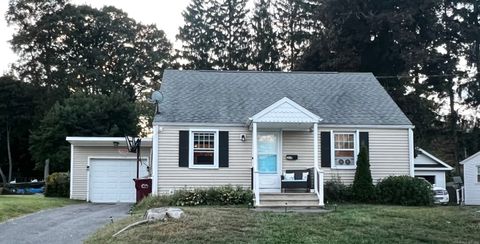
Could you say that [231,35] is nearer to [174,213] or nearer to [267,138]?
[267,138]

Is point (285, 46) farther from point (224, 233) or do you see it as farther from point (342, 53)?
point (224, 233)

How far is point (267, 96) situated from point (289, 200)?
18.3ft

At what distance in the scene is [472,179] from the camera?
112ft

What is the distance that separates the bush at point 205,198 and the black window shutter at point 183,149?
133 centimetres

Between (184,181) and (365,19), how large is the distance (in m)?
21.8

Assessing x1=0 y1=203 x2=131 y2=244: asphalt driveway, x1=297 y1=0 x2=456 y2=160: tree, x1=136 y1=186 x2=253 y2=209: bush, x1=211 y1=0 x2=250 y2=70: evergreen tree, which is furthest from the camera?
x1=211 y1=0 x2=250 y2=70: evergreen tree

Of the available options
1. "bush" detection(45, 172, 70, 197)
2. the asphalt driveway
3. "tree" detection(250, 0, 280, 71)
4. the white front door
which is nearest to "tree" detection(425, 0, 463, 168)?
"tree" detection(250, 0, 280, 71)

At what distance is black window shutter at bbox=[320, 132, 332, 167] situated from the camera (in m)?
19.6

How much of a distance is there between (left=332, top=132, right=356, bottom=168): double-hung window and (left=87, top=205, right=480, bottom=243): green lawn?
218 inches

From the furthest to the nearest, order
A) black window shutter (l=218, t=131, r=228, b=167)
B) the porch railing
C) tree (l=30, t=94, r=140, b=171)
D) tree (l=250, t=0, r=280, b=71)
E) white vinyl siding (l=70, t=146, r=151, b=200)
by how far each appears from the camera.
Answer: tree (l=250, t=0, r=280, b=71), tree (l=30, t=94, r=140, b=171), white vinyl siding (l=70, t=146, r=151, b=200), black window shutter (l=218, t=131, r=228, b=167), the porch railing

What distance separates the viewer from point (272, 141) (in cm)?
1948

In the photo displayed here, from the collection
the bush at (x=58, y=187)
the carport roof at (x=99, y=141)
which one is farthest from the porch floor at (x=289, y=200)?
the bush at (x=58, y=187)

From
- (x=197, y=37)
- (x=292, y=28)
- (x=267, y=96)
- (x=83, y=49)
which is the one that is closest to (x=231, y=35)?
(x=197, y=37)

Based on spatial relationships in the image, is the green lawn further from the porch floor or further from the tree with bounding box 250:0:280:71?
the tree with bounding box 250:0:280:71
